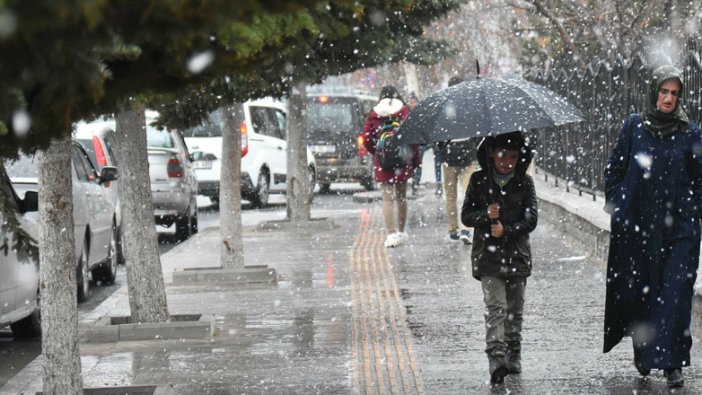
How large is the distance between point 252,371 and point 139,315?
191 cm

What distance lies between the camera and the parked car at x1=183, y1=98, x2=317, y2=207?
77.7 ft

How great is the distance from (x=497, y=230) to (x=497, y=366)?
787 millimetres

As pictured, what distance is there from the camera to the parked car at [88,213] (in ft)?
39.5

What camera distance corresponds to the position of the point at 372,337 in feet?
30.5

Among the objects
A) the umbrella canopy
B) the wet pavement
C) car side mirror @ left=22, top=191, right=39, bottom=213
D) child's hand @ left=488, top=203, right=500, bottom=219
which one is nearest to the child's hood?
the umbrella canopy

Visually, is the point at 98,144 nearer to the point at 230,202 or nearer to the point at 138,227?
the point at 230,202

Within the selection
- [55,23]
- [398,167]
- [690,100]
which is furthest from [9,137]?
[398,167]

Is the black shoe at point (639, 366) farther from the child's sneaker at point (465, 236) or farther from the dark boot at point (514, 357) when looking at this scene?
the child's sneaker at point (465, 236)

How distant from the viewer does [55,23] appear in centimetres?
247

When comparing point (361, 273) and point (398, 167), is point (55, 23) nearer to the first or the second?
point (361, 273)

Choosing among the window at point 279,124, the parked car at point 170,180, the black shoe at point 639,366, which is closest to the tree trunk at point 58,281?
the black shoe at point 639,366

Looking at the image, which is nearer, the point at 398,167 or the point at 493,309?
the point at 493,309

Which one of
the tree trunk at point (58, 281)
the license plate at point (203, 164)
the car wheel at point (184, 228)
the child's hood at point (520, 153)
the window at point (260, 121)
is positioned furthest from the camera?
the window at point (260, 121)

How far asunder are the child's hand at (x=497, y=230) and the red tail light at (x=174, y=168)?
11.2m
